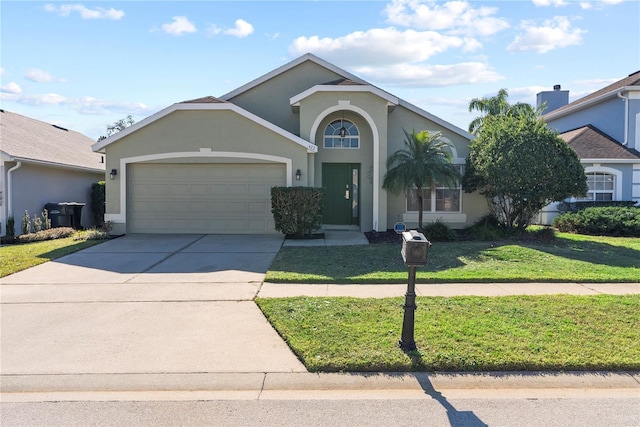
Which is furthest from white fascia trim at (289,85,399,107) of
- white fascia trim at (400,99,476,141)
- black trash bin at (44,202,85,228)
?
black trash bin at (44,202,85,228)

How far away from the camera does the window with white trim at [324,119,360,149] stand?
51.7ft

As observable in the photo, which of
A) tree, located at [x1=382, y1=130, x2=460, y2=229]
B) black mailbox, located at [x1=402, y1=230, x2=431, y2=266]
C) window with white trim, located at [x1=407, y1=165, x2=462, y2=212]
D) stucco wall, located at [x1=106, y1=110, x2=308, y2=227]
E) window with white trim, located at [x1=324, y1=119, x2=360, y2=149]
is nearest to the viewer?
black mailbox, located at [x1=402, y1=230, x2=431, y2=266]

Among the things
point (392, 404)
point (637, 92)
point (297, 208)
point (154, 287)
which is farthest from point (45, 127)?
point (637, 92)

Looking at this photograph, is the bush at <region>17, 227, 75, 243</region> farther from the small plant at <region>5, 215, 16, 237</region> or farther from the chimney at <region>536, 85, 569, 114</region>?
the chimney at <region>536, 85, 569, 114</region>

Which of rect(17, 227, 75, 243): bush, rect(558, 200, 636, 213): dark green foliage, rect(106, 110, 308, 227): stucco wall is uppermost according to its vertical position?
rect(106, 110, 308, 227): stucco wall

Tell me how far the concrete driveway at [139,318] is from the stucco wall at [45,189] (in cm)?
676

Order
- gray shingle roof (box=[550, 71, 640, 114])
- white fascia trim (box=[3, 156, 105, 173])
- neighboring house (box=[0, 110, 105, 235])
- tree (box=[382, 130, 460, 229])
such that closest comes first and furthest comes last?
tree (box=[382, 130, 460, 229]) → white fascia trim (box=[3, 156, 105, 173]) → neighboring house (box=[0, 110, 105, 235]) → gray shingle roof (box=[550, 71, 640, 114])

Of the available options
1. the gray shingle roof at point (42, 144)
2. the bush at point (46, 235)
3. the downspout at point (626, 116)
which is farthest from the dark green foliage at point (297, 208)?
the downspout at point (626, 116)

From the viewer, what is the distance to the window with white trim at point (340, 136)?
15766 millimetres

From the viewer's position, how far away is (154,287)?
321 inches

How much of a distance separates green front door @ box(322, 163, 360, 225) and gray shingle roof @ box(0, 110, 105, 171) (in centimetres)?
1046

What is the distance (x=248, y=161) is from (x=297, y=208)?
8.43 ft

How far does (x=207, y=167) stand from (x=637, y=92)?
61.0ft

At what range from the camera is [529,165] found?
12945mm
